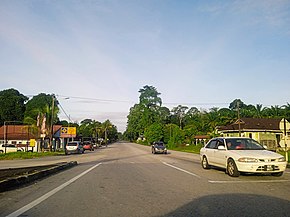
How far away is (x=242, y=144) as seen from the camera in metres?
13.8

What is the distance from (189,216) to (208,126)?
58.6 metres

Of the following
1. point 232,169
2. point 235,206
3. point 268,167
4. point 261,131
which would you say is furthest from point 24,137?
point 235,206

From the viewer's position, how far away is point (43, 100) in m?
90.9

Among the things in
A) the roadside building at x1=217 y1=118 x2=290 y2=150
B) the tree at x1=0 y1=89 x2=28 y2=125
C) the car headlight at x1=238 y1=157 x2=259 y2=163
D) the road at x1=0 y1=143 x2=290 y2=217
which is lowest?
the road at x1=0 y1=143 x2=290 y2=217

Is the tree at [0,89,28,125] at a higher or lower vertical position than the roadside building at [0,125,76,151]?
higher

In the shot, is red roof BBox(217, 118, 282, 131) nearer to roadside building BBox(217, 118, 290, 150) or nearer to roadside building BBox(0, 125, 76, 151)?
roadside building BBox(217, 118, 290, 150)

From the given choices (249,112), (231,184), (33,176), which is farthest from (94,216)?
(249,112)

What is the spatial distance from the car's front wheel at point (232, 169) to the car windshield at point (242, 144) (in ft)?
3.00

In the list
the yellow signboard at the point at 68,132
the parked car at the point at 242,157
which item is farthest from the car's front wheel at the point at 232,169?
the yellow signboard at the point at 68,132

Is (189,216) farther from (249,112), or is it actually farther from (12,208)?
(249,112)

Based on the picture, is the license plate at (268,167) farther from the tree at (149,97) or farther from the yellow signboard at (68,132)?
the tree at (149,97)

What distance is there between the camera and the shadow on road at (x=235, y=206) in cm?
650

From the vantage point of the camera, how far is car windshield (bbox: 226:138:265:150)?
531 inches

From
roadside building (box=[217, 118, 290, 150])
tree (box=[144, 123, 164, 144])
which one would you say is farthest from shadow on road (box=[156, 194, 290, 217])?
tree (box=[144, 123, 164, 144])
